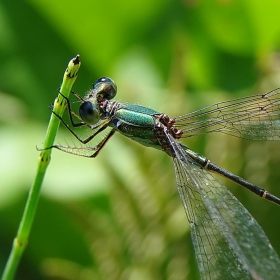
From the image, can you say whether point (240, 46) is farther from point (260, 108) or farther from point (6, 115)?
point (6, 115)

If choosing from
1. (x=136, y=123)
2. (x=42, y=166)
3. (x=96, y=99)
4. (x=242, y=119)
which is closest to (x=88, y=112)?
(x=96, y=99)

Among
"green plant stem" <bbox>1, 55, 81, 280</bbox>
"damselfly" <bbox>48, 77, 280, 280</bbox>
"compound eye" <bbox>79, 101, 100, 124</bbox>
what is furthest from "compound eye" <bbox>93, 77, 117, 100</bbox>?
"green plant stem" <bbox>1, 55, 81, 280</bbox>

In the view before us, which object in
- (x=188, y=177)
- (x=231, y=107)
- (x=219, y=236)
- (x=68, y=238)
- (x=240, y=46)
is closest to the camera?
(x=219, y=236)

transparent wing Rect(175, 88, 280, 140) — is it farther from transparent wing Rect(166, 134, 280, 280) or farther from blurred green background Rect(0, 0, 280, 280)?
transparent wing Rect(166, 134, 280, 280)

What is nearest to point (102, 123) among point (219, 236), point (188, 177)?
point (188, 177)

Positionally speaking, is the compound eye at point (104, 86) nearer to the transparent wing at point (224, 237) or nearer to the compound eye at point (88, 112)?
the compound eye at point (88, 112)

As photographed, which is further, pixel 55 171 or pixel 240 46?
pixel 240 46

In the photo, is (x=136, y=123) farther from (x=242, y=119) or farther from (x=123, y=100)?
(x=242, y=119)

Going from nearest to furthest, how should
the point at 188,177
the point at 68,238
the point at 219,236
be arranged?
the point at 219,236 → the point at 188,177 → the point at 68,238
